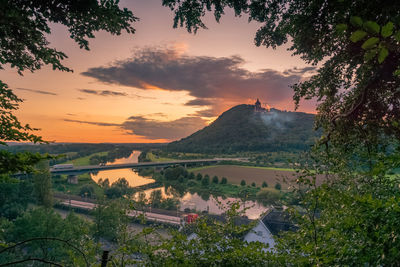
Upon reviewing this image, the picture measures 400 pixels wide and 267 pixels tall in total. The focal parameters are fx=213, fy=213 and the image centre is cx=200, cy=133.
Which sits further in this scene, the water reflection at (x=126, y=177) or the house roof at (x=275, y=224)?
the water reflection at (x=126, y=177)

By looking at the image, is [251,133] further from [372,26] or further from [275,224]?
[372,26]

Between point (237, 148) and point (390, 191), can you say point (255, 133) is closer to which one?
point (237, 148)

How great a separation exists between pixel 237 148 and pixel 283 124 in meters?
42.0

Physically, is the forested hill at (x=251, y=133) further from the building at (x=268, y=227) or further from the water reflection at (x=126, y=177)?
the building at (x=268, y=227)

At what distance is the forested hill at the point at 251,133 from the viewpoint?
112312 mm

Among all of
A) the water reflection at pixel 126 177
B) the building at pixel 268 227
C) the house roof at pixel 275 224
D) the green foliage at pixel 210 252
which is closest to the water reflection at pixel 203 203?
the house roof at pixel 275 224

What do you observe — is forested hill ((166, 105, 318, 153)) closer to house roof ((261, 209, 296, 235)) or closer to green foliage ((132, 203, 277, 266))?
house roof ((261, 209, 296, 235))

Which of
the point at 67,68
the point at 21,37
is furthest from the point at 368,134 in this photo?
the point at 21,37

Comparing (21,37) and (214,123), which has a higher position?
(214,123)

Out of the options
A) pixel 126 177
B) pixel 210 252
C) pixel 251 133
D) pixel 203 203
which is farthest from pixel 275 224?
pixel 251 133

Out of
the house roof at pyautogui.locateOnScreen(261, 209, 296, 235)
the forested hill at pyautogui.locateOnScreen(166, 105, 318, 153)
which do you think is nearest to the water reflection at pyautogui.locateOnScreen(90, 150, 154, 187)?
the house roof at pyautogui.locateOnScreen(261, 209, 296, 235)

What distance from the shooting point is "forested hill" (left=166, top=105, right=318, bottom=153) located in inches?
4422

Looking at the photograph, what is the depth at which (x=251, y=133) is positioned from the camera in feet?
437

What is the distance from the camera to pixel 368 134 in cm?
625
